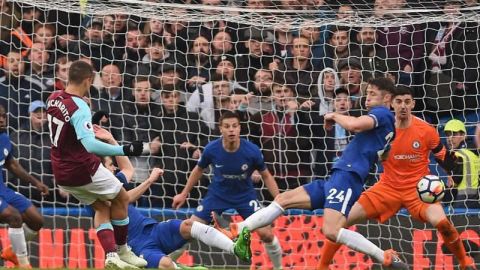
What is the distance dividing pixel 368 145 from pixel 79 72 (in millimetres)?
2702

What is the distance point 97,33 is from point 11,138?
5.24 feet

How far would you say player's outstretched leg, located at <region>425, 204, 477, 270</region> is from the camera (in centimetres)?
1256

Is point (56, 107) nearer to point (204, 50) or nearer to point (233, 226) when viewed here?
point (233, 226)

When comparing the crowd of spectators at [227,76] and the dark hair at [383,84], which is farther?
the crowd of spectators at [227,76]

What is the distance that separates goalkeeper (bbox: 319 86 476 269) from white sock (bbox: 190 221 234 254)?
1.33 meters

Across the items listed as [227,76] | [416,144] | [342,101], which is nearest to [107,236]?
[416,144]

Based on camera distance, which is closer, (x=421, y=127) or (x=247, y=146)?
(x=421, y=127)

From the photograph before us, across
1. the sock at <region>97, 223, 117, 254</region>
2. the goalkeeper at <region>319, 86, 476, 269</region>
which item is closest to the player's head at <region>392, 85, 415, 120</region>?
the goalkeeper at <region>319, 86, 476, 269</region>

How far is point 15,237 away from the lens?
536 inches

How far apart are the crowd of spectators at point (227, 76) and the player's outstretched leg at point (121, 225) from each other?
12.3 ft

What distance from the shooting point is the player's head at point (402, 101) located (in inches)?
500

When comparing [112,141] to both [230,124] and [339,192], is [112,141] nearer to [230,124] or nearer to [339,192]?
[339,192]

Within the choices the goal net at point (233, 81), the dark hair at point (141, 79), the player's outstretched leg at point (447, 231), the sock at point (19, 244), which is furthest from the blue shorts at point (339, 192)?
the dark hair at point (141, 79)

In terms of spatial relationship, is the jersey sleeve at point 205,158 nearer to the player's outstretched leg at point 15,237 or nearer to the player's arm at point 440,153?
the player's outstretched leg at point 15,237
